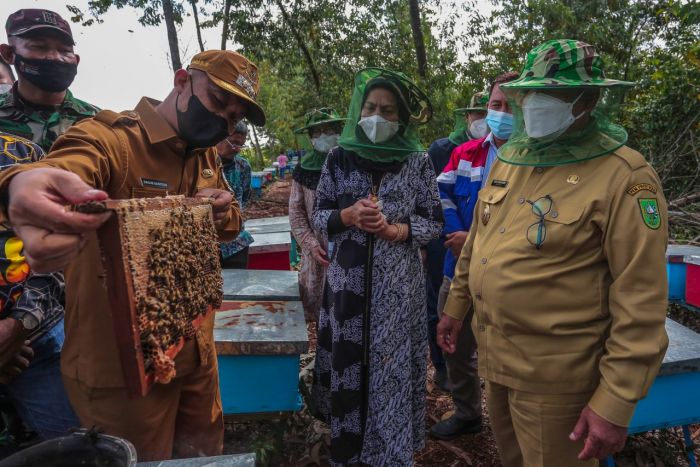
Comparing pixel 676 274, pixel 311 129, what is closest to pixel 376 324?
pixel 311 129

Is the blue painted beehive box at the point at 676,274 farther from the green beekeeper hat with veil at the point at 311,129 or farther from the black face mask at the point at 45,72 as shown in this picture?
the black face mask at the point at 45,72

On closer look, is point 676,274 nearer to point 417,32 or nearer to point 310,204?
point 310,204

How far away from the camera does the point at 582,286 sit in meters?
1.66

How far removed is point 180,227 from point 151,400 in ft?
2.12

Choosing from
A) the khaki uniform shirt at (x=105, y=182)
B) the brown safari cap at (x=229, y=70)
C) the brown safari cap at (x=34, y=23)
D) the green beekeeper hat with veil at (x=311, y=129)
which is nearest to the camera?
the khaki uniform shirt at (x=105, y=182)

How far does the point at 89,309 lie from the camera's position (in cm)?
Answer: 152

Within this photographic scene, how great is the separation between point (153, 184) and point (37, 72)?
1.36 metres

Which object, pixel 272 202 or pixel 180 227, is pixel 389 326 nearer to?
pixel 180 227

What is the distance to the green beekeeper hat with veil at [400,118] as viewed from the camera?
2508 millimetres

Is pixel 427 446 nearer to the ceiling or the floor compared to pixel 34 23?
nearer to the floor

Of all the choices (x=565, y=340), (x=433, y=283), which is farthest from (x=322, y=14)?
(x=565, y=340)

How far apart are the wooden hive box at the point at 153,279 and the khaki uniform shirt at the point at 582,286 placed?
3.78ft

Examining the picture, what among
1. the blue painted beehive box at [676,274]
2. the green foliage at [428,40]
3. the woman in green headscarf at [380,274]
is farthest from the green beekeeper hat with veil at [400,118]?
the green foliage at [428,40]

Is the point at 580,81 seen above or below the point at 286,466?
above
